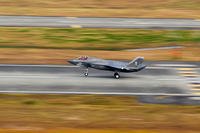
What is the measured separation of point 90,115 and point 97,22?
27243mm

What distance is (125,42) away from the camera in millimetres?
42281

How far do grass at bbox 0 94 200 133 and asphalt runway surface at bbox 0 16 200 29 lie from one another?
21.8m

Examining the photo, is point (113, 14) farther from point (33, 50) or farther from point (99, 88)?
point (99, 88)

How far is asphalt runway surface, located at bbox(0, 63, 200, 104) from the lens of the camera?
28.2 meters

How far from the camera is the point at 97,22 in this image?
50.2m

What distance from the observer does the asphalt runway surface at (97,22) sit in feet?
159

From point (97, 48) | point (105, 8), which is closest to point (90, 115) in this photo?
point (97, 48)

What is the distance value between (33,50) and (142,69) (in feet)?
31.4

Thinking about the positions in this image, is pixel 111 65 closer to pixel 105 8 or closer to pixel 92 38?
pixel 92 38

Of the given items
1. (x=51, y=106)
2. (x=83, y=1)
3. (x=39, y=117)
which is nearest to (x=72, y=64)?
(x=51, y=106)

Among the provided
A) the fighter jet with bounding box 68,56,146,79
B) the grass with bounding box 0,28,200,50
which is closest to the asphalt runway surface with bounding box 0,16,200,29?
the grass with bounding box 0,28,200,50

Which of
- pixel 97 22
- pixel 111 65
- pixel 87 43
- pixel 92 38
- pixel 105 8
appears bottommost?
pixel 111 65

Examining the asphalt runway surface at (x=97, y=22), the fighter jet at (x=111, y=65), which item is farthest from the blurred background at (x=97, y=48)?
the fighter jet at (x=111, y=65)

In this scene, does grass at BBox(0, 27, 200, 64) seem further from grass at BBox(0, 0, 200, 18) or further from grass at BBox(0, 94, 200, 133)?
grass at BBox(0, 94, 200, 133)
